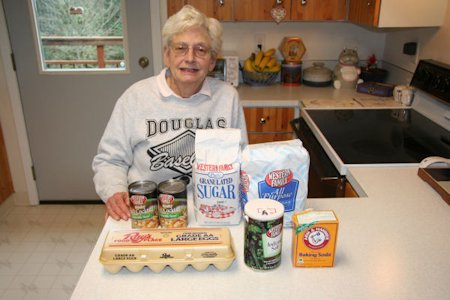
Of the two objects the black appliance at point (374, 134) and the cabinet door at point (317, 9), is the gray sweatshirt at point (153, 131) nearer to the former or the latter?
the black appliance at point (374, 134)

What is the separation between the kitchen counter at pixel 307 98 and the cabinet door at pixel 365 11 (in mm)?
439

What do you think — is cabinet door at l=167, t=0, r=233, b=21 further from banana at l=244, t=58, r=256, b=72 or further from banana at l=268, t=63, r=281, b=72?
banana at l=268, t=63, r=281, b=72

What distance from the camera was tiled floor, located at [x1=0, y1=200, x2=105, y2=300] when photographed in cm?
209

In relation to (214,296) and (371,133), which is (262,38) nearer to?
(371,133)

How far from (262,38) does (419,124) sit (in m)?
1.27

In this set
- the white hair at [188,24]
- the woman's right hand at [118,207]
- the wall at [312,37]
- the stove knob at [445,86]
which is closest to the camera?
the woman's right hand at [118,207]

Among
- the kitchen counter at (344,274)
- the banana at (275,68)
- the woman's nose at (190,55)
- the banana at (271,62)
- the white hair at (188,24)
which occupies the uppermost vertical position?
the white hair at (188,24)

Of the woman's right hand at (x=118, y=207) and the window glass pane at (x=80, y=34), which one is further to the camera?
the window glass pane at (x=80, y=34)

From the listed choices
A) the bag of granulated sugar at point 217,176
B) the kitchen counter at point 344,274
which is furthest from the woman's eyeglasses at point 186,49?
the kitchen counter at point 344,274

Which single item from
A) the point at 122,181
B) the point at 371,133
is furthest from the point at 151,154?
the point at 371,133

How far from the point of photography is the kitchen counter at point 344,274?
81 centimetres

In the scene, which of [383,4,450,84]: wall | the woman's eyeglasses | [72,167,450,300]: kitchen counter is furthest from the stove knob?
the woman's eyeglasses

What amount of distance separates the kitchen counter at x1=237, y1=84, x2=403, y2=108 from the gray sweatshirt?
3.02 feet

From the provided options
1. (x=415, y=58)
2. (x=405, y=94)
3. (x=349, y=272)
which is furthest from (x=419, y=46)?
(x=349, y=272)
